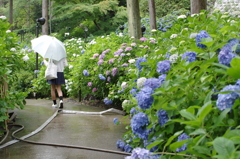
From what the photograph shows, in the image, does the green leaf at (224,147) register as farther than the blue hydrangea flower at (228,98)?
No

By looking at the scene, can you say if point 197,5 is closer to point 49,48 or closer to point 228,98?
point 49,48

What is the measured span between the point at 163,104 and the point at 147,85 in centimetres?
20

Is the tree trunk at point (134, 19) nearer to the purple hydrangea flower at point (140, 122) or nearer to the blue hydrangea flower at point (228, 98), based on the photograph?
the purple hydrangea flower at point (140, 122)

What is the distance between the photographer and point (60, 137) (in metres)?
4.29

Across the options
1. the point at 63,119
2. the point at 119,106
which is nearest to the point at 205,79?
the point at 63,119

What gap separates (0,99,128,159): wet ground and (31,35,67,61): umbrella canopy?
1.43 meters

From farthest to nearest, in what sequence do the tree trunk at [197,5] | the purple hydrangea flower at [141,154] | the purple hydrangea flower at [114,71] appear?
the tree trunk at [197,5], the purple hydrangea flower at [114,71], the purple hydrangea flower at [141,154]

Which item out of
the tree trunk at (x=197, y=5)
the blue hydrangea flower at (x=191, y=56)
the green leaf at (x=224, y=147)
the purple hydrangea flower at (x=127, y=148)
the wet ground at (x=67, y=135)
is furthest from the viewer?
the tree trunk at (x=197, y=5)

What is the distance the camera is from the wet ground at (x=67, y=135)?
3444mm

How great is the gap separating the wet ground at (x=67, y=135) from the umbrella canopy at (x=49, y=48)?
1.43 m

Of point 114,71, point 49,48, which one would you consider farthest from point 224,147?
point 49,48

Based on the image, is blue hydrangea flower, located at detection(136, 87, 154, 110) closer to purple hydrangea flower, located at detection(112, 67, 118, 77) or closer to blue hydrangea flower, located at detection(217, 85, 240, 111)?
blue hydrangea flower, located at detection(217, 85, 240, 111)

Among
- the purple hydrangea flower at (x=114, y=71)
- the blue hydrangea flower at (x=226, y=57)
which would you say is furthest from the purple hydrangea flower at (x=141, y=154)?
the purple hydrangea flower at (x=114, y=71)

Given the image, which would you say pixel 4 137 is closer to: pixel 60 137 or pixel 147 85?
pixel 60 137
